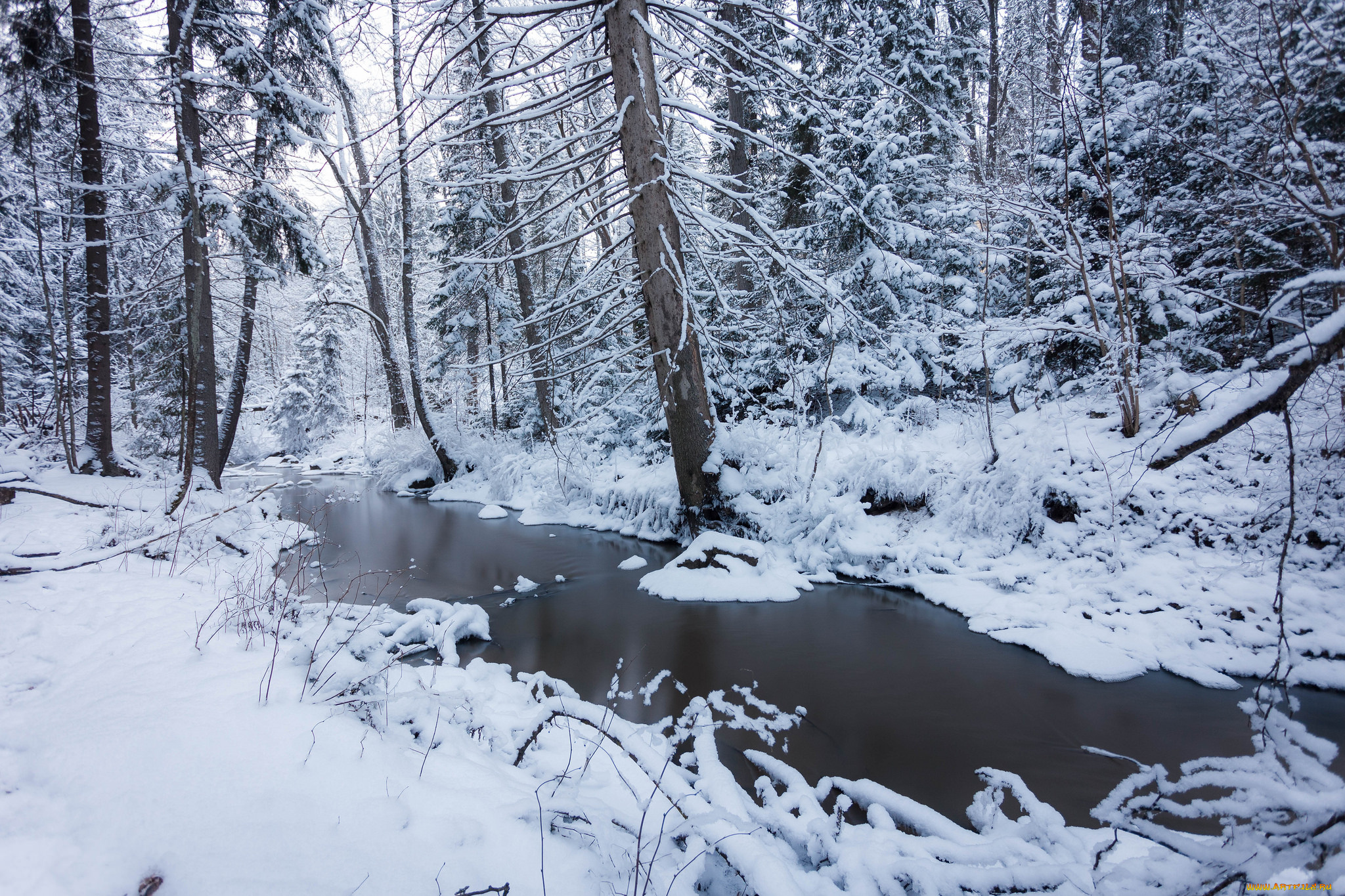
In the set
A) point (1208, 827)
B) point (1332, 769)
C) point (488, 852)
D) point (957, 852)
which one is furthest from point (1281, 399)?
point (1208, 827)

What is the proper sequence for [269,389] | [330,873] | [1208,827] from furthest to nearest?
[269,389] → [1208,827] → [330,873]

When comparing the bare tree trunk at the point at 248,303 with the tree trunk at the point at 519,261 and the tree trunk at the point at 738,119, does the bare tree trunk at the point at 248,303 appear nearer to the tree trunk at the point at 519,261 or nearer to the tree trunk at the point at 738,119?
the tree trunk at the point at 519,261

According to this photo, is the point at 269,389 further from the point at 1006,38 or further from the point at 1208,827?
the point at 1208,827

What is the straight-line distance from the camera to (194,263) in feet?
25.7

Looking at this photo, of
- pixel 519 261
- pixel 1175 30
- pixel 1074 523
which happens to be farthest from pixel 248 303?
pixel 1175 30

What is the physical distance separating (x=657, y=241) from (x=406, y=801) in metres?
5.67

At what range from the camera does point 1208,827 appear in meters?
2.67

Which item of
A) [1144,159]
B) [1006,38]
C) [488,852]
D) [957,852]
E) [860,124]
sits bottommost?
[957,852]

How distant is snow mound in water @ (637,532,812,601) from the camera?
6121 millimetres

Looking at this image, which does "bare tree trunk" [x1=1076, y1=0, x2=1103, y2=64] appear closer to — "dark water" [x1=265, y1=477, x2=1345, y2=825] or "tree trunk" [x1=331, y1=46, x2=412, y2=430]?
"dark water" [x1=265, y1=477, x2=1345, y2=825]

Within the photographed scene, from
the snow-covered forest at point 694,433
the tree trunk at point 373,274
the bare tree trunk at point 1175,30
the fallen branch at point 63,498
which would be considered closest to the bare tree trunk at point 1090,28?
the snow-covered forest at point 694,433

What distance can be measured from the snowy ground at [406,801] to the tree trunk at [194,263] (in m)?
5.55

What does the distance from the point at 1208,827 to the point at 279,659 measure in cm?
493

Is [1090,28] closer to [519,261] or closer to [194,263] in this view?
[519,261]
